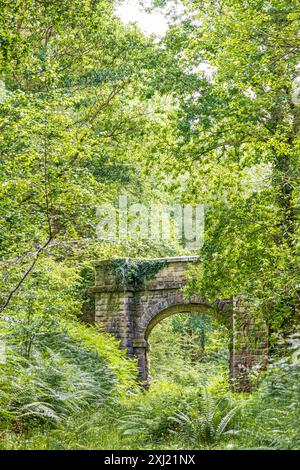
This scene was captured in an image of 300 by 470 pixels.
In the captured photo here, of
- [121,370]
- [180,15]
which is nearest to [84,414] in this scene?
[121,370]

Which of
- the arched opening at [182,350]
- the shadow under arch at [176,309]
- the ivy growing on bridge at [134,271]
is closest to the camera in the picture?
the shadow under arch at [176,309]

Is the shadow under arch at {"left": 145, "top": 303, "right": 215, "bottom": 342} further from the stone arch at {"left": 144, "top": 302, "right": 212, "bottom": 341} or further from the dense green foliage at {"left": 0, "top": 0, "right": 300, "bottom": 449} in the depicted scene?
the dense green foliage at {"left": 0, "top": 0, "right": 300, "bottom": 449}

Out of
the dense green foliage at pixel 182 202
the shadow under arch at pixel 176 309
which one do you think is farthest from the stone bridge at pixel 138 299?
the dense green foliage at pixel 182 202

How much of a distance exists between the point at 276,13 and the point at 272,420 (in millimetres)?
6131

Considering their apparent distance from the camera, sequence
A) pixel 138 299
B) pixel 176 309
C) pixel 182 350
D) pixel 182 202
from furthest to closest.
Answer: pixel 182 350 → pixel 138 299 → pixel 176 309 → pixel 182 202

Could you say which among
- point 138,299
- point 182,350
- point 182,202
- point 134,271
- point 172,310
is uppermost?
point 182,202

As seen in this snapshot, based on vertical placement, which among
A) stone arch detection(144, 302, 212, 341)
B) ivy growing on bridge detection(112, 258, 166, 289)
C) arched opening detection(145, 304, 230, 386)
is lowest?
arched opening detection(145, 304, 230, 386)

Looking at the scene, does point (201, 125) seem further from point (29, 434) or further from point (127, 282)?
point (127, 282)

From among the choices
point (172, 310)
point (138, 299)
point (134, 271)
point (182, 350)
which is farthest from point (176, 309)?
point (182, 350)

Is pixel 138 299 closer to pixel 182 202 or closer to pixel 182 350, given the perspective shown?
pixel 182 202

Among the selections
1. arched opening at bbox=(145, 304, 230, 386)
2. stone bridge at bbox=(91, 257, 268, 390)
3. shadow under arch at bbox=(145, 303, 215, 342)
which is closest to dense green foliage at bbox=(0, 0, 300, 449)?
stone bridge at bbox=(91, 257, 268, 390)

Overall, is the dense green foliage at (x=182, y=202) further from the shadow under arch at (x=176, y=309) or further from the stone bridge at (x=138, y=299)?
the shadow under arch at (x=176, y=309)
